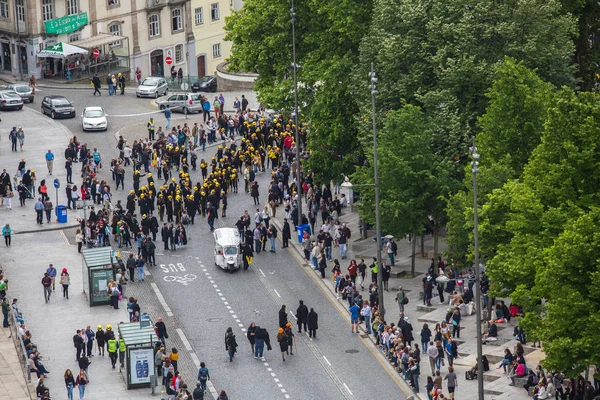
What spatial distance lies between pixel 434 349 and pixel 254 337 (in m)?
7.28

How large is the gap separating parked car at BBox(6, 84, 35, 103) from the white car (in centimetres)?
845

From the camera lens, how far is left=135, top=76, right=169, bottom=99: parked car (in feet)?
353

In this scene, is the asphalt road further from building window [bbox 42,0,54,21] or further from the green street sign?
building window [bbox 42,0,54,21]

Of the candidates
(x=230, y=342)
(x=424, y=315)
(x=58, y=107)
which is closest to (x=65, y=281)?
(x=230, y=342)

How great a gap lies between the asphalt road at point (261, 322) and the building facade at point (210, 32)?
40.1 meters

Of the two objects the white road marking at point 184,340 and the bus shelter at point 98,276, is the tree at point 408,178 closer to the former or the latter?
the white road marking at point 184,340

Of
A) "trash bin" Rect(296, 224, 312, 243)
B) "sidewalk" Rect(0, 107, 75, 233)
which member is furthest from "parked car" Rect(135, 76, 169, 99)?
"trash bin" Rect(296, 224, 312, 243)

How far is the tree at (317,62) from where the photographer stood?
7931cm

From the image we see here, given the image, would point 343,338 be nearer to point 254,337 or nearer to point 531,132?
point 254,337

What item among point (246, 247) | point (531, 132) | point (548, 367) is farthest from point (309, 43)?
point (548, 367)

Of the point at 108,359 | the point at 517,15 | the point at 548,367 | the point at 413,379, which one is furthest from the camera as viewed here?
the point at 517,15

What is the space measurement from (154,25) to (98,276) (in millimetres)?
52870

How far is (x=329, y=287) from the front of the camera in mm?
72250

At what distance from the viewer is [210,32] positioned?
125000 mm
